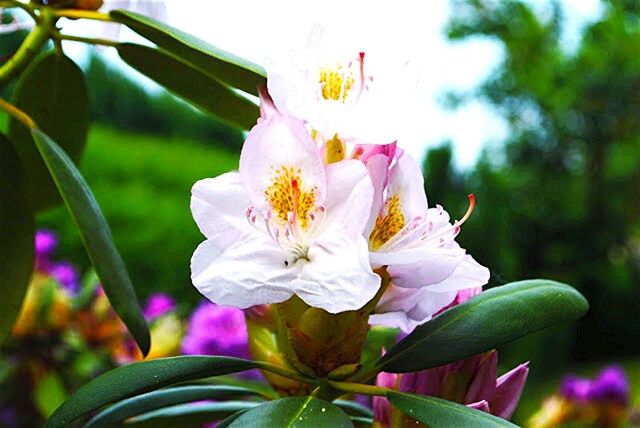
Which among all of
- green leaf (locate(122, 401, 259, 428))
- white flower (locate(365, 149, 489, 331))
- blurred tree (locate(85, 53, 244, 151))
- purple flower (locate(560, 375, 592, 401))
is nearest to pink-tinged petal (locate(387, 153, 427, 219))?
white flower (locate(365, 149, 489, 331))

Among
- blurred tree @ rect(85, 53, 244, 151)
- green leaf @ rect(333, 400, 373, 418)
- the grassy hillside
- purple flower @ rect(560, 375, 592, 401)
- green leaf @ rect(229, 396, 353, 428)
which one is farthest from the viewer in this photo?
blurred tree @ rect(85, 53, 244, 151)

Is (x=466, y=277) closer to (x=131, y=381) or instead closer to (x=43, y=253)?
(x=131, y=381)

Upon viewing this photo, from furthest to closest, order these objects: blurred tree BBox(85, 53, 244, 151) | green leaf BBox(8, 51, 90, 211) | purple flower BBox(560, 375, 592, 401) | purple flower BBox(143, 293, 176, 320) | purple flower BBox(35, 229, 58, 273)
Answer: blurred tree BBox(85, 53, 244, 151) < purple flower BBox(560, 375, 592, 401) < purple flower BBox(143, 293, 176, 320) < purple flower BBox(35, 229, 58, 273) < green leaf BBox(8, 51, 90, 211)

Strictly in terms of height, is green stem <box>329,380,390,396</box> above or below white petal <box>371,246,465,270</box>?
below

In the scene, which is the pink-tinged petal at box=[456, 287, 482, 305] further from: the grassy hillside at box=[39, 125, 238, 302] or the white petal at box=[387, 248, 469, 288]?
the grassy hillside at box=[39, 125, 238, 302]

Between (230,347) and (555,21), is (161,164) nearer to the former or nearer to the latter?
(230,347)

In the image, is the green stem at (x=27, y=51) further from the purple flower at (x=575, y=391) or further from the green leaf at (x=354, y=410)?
the purple flower at (x=575, y=391)

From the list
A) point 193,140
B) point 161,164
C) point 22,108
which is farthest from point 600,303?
point 22,108
